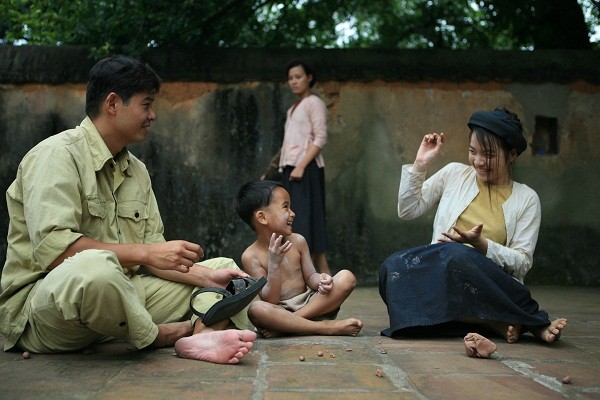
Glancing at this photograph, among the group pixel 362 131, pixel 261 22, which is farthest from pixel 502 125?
pixel 261 22

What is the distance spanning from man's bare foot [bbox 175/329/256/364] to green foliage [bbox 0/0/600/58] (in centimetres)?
431

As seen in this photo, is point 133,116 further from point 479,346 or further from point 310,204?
point 310,204

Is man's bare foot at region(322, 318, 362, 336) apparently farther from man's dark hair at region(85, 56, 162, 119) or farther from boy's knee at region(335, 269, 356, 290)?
man's dark hair at region(85, 56, 162, 119)

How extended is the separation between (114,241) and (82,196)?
25cm

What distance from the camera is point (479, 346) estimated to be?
324 centimetres

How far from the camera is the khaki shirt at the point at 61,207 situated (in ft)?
9.92

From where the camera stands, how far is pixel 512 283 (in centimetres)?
379

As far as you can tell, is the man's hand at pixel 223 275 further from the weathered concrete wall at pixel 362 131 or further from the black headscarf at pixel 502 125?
the weathered concrete wall at pixel 362 131

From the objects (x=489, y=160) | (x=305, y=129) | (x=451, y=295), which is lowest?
(x=451, y=295)

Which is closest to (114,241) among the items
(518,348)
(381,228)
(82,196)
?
(82,196)

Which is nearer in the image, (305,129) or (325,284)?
(325,284)

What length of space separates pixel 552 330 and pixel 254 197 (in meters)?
1.61

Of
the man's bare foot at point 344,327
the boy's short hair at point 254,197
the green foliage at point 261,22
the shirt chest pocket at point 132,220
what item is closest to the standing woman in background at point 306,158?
the green foliage at point 261,22

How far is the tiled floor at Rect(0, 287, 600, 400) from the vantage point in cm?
260
